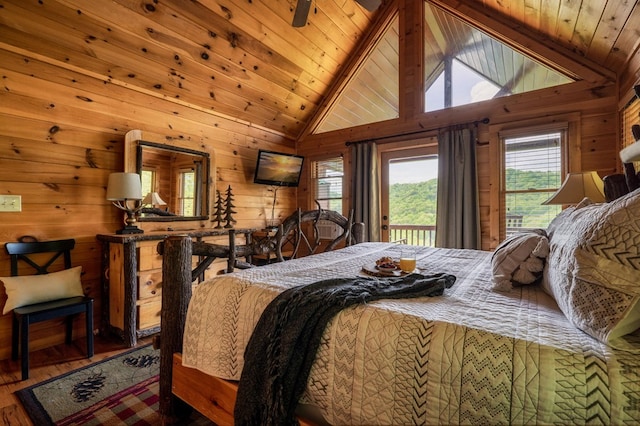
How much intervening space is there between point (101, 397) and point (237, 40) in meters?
3.27

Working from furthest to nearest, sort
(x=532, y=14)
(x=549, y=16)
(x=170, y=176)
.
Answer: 1. (x=170, y=176)
2. (x=532, y=14)
3. (x=549, y=16)

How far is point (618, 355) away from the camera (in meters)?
0.67

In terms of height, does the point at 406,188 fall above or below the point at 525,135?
below

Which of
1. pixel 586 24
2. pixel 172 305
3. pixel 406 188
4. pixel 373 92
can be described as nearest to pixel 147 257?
pixel 172 305

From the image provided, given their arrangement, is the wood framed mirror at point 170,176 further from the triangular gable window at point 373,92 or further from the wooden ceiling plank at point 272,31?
the triangular gable window at point 373,92

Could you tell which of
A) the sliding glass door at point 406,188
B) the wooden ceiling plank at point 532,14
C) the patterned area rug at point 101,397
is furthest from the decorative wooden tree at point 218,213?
the wooden ceiling plank at point 532,14

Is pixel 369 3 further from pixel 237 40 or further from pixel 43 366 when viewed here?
pixel 43 366

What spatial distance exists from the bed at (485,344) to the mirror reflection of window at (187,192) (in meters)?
2.33

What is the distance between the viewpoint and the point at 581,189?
2.32 m

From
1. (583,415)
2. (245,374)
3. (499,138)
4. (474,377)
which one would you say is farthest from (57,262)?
(499,138)

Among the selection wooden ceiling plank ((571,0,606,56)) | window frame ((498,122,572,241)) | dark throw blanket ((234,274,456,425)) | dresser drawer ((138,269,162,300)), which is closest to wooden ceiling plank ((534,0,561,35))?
wooden ceiling plank ((571,0,606,56))

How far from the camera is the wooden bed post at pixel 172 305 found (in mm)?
1400

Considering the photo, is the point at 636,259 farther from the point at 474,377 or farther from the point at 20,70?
the point at 20,70

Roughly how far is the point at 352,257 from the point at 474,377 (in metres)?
1.26
